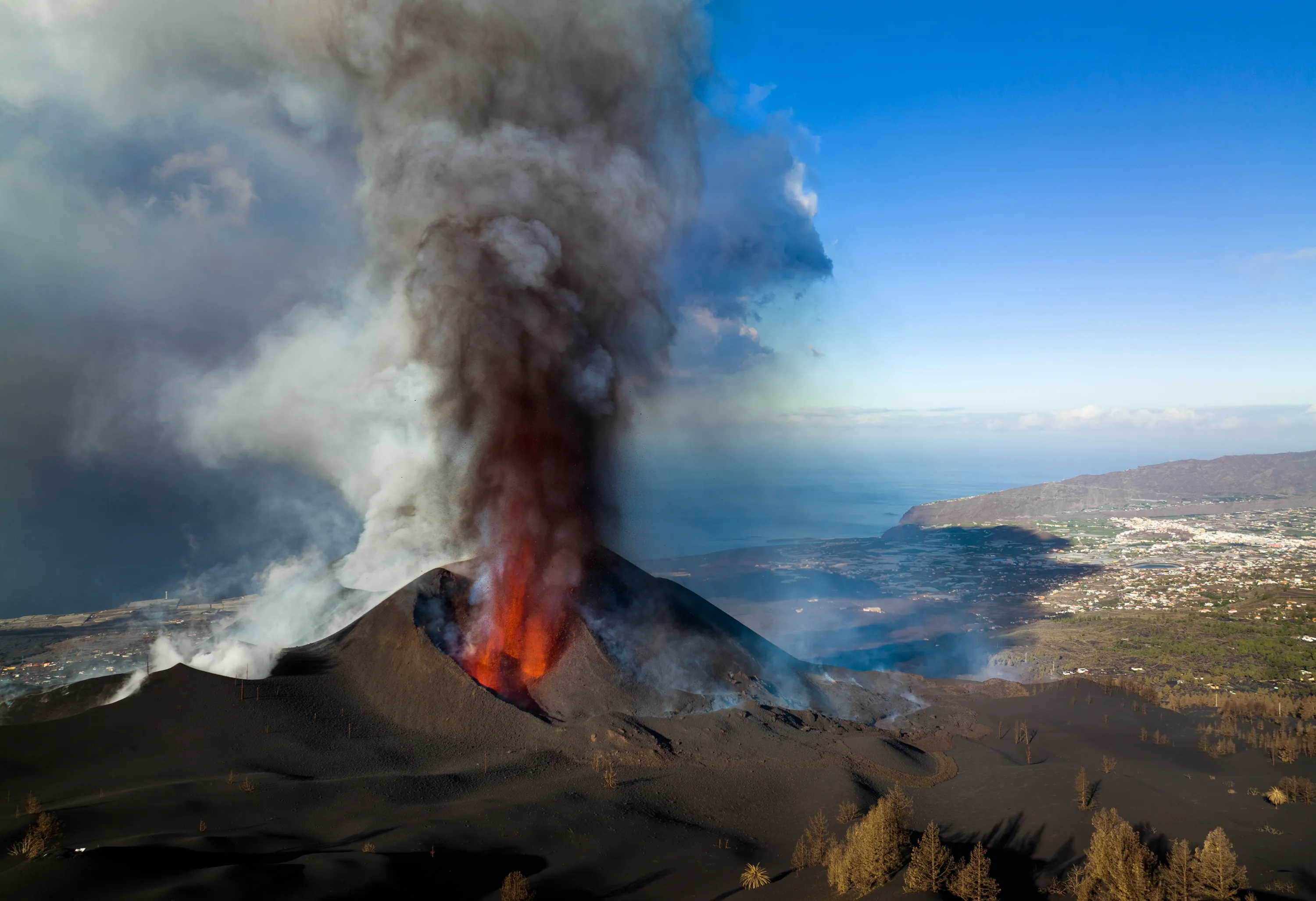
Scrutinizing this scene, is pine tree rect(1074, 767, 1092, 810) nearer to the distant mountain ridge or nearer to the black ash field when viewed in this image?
the black ash field

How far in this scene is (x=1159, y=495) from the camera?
141m

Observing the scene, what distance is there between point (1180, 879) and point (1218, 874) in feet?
2.11

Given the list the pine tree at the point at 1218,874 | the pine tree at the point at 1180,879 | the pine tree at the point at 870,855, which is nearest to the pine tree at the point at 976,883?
the pine tree at the point at 870,855

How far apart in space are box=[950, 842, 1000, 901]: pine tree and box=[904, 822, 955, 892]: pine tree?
234 millimetres

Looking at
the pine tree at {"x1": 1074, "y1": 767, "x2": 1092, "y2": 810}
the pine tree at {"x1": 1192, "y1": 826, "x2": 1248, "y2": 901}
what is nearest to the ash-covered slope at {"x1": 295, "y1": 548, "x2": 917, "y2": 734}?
the pine tree at {"x1": 1074, "y1": 767, "x2": 1092, "y2": 810}

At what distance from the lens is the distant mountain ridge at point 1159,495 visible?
125m

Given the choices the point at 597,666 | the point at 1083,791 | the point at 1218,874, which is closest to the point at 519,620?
the point at 597,666

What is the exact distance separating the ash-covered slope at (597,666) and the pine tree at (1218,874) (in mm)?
14038

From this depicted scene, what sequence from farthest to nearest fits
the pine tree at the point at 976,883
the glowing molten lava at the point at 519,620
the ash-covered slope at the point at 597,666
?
the glowing molten lava at the point at 519,620 < the ash-covered slope at the point at 597,666 < the pine tree at the point at 976,883

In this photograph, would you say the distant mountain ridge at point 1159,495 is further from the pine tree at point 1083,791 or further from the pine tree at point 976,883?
the pine tree at point 976,883

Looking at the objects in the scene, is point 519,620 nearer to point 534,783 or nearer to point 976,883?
point 534,783

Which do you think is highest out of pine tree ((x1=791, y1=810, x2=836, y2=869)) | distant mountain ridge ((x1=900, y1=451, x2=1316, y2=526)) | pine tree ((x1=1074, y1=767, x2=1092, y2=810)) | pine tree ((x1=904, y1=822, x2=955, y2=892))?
pine tree ((x1=904, y1=822, x2=955, y2=892))

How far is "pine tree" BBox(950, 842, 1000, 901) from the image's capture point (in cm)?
1321

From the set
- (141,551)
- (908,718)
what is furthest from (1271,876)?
(141,551)
